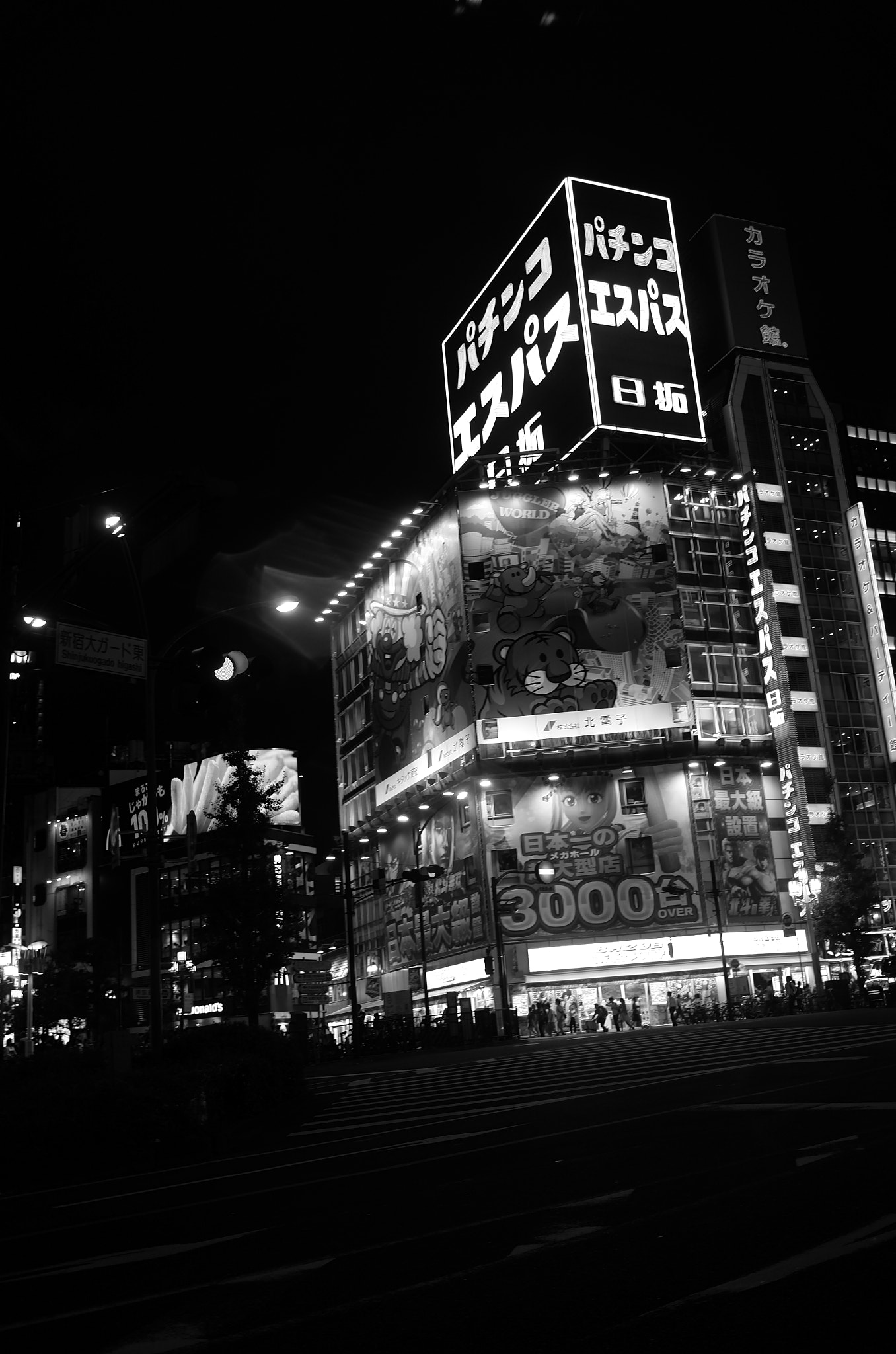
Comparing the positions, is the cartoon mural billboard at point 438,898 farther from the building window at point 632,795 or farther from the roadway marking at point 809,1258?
the roadway marking at point 809,1258

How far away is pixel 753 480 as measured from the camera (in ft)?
230

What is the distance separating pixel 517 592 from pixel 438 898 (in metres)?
18.2

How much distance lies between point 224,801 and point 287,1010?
183 feet

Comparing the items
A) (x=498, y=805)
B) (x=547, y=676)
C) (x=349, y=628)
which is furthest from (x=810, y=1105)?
(x=349, y=628)

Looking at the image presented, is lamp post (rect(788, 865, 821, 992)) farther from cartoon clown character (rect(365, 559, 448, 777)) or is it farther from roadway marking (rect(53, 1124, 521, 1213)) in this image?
roadway marking (rect(53, 1124, 521, 1213))

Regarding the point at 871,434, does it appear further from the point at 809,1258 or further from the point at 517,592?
the point at 809,1258

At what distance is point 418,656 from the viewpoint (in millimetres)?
68625

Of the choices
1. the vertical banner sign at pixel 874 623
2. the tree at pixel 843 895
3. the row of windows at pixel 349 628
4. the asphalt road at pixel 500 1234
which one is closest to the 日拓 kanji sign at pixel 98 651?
the asphalt road at pixel 500 1234

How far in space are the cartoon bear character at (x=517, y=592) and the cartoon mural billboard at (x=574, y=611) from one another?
5cm

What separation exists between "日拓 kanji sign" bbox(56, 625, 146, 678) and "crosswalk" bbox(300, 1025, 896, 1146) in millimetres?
6075

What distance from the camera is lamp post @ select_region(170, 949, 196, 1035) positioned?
221 ft

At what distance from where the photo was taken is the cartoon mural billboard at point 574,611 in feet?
200

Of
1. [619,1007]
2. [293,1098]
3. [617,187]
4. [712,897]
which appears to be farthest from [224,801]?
[617,187]

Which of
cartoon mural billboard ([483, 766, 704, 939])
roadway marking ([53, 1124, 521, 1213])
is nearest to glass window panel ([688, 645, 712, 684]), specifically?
cartoon mural billboard ([483, 766, 704, 939])
